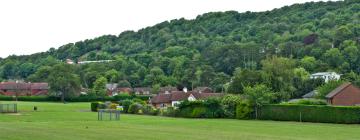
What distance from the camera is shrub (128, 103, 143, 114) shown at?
78.1m

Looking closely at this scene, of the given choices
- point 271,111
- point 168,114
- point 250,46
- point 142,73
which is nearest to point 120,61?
point 142,73

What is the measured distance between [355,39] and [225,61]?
36153mm

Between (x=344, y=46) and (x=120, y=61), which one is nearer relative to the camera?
(x=344, y=46)

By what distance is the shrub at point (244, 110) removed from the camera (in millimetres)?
63344

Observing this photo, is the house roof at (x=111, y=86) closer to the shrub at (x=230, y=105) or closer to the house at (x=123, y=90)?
the house at (x=123, y=90)

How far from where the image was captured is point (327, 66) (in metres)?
145

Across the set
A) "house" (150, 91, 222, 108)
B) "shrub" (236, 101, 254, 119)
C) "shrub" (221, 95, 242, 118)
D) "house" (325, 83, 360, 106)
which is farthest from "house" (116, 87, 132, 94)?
"shrub" (236, 101, 254, 119)

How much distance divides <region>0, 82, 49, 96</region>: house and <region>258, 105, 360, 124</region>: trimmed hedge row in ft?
311

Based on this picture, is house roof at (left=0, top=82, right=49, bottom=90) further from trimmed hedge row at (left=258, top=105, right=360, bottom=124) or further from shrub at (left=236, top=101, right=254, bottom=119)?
trimmed hedge row at (left=258, top=105, right=360, bottom=124)

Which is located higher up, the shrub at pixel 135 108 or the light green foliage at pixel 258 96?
the light green foliage at pixel 258 96

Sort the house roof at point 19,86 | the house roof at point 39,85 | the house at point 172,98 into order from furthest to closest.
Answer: the house roof at point 39,85 < the house roof at point 19,86 < the house at point 172,98

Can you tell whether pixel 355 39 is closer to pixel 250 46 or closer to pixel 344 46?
pixel 344 46

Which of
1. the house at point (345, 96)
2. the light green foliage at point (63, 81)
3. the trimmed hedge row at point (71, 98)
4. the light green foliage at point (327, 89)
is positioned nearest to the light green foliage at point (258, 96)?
the house at point (345, 96)

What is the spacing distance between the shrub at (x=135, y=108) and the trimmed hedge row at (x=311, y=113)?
20304 mm
